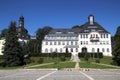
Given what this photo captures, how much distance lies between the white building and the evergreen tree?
30273 millimetres

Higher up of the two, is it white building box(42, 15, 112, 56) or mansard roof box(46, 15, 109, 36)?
mansard roof box(46, 15, 109, 36)

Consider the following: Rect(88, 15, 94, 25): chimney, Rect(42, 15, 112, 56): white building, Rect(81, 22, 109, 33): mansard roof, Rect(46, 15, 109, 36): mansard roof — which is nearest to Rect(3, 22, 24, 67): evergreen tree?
Rect(42, 15, 112, 56): white building

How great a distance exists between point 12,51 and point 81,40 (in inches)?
1457

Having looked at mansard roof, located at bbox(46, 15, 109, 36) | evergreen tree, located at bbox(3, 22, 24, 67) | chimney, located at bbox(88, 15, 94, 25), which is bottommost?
evergreen tree, located at bbox(3, 22, 24, 67)

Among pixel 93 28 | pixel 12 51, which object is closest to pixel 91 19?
pixel 93 28

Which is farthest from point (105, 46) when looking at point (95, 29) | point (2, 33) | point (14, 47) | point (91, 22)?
point (2, 33)

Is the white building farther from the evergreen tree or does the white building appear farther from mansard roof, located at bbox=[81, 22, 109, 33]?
the evergreen tree

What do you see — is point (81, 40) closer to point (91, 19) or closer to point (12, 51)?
point (91, 19)

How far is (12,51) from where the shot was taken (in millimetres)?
52438

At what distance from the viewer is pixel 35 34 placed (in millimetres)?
109562

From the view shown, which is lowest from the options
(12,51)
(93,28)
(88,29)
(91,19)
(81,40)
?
(12,51)

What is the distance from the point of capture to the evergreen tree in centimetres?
5178

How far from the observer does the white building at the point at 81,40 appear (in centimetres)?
7981

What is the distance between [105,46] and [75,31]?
1578 centimetres
